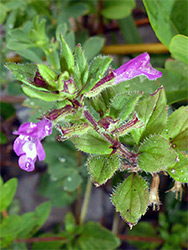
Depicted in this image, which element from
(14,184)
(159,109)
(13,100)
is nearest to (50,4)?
(13,100)

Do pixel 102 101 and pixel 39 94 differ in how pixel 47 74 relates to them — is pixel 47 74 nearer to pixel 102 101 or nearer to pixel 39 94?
pixel 39 94

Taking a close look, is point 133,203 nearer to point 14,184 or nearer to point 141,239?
point 14,184

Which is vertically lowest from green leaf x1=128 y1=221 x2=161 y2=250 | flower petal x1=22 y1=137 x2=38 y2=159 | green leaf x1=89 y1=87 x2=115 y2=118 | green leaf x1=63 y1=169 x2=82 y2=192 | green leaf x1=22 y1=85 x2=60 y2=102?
green leaf x1=128 y1=221 x2=161 y2=250

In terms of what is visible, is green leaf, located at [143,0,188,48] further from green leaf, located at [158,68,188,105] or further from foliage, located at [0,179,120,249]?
foliage, located at [0,179,120,249]

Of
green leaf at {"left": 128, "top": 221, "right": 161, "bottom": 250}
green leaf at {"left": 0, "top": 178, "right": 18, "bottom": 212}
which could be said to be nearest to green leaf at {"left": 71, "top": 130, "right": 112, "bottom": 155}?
green leaf at {"left": 0, "top": 178, "right": 18, "bottom": 212}

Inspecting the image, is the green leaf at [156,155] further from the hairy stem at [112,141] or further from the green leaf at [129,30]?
the green leaf at [129,30]

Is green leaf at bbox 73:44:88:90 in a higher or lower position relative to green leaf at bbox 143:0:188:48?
higher
